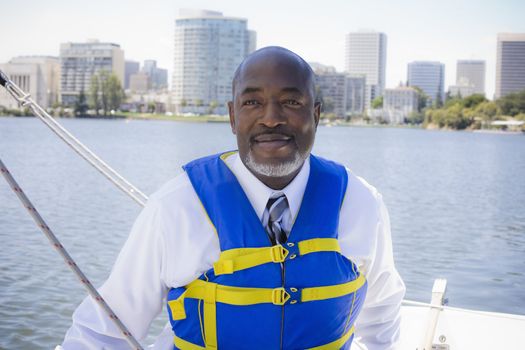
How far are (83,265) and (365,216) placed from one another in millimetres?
10935

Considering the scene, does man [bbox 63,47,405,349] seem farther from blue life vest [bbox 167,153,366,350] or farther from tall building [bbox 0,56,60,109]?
tall building [bbox 0,56,60,109]

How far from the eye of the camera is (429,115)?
154875mm

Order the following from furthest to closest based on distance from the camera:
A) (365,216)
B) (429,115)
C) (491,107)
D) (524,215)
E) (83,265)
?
(429,115) < (491,107) < (524,215) < (83,265) < (365,216)

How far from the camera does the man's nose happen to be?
2207mm

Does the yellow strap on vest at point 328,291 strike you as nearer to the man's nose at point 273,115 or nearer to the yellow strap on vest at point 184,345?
the yellow strap on vest at point 184,345

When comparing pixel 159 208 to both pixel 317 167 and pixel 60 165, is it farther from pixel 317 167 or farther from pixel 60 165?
pixel 60 165

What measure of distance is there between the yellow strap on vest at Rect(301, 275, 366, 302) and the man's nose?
531 millimetres

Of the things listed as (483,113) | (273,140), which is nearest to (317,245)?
(273,140)

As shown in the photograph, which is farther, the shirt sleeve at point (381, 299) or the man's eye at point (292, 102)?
the shirt sleeve at point (381, 299)

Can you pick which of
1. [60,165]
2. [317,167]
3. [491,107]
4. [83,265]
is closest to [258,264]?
[317,167]

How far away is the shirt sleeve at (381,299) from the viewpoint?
252 cm

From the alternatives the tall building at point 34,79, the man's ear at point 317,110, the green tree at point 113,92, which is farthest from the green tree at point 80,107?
the man's ear at point 317,110

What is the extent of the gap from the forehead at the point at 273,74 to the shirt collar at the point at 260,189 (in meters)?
0.30

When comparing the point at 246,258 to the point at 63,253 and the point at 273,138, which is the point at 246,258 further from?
the point at 63,253
